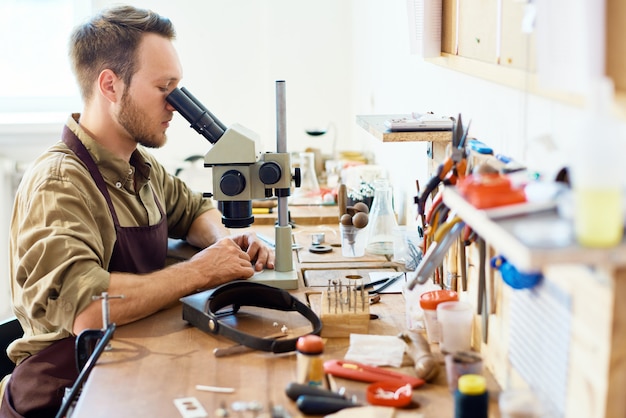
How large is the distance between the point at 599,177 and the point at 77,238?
1.40 metres

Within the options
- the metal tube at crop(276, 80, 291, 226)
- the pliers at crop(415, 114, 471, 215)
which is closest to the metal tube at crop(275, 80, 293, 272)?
the metal tube at crop(276, 80, 291, 226)

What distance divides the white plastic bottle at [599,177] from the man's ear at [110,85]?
169 centimetres

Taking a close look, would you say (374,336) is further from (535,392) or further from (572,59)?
(572,59)

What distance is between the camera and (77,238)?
2.04m

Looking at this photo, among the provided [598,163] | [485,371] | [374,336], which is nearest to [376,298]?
[374,336]

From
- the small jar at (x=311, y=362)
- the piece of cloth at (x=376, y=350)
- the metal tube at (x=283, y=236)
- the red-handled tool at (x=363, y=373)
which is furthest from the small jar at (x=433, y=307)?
the metal tube at (x=283, y=236)

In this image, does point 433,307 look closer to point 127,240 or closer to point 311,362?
point 311,362

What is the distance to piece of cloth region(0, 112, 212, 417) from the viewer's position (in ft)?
6.53

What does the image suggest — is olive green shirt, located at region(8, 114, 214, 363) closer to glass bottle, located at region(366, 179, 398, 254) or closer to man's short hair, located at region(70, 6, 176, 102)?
man's short hair, located at region(70, 6, 176, 102)

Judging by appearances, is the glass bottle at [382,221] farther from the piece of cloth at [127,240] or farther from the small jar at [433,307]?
the small jar at [433,307]

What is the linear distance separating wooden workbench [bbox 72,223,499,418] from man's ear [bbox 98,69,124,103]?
2.25 ft

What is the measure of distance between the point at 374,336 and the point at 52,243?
0.80 meters

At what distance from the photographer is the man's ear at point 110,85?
2.41m

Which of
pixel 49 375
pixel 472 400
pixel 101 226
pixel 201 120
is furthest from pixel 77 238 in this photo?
pixel 472 400
